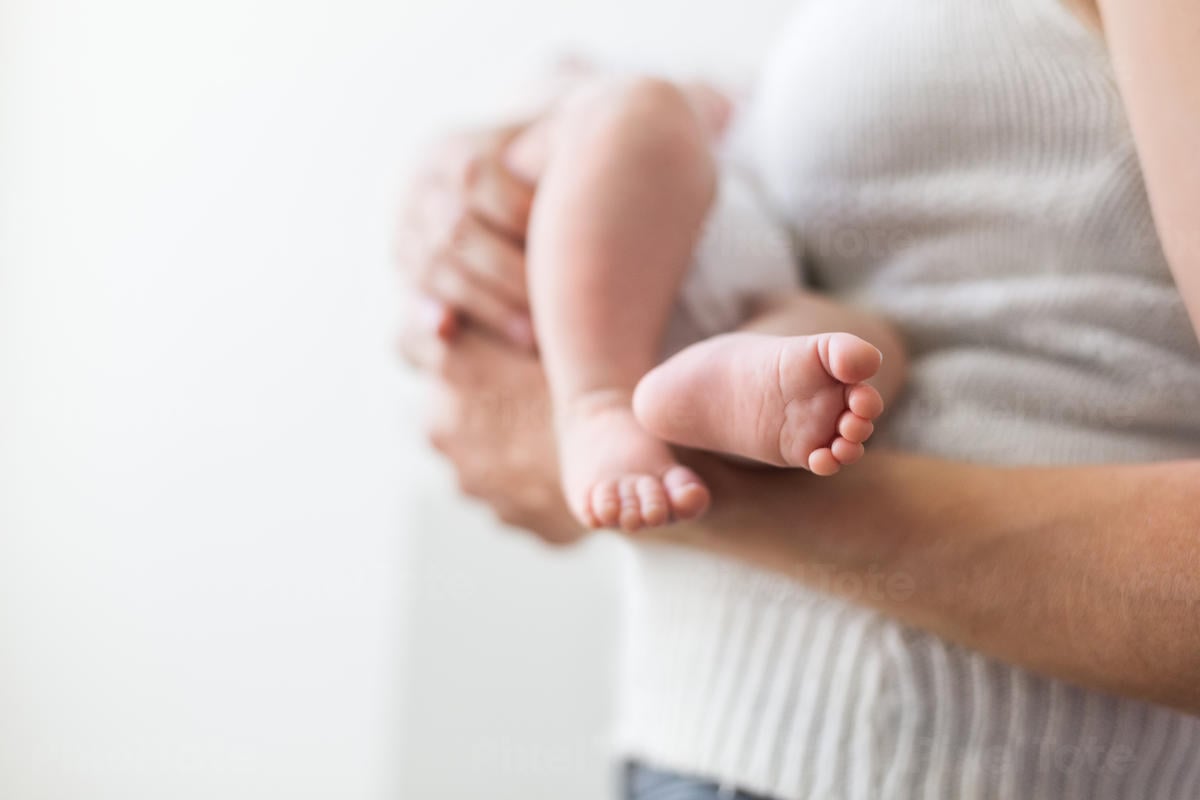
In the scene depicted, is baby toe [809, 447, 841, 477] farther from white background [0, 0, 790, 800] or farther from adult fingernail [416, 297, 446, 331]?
white background [0, 0, 790, 800]

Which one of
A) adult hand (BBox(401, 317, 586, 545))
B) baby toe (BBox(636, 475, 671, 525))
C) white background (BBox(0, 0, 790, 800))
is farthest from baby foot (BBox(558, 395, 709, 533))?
white background (BBox(0, 0, 790, 800))

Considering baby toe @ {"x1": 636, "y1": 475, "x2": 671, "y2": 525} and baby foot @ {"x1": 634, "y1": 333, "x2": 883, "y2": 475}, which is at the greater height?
baby foot @ {"x1": 634, "y1": 333, "x2": 883, "y2": 475}

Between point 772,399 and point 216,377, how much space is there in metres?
1.03

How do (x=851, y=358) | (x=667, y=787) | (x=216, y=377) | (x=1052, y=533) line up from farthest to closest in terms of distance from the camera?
(x=216, y=377), (x=667, y=787), (x=1052, y=533), (x=851, y=358)

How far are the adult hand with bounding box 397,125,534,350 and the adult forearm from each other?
0.58ft

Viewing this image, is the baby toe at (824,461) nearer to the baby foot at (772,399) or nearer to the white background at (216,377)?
the baby foot at (772,399)

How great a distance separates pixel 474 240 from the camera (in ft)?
1.87

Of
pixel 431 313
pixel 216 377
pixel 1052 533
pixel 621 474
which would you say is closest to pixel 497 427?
pixel 431 313

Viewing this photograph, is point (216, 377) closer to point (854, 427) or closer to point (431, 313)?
point (431, 313)

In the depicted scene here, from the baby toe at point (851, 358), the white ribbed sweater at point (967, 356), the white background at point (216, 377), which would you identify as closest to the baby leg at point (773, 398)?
the baby toe at point (851, 358)

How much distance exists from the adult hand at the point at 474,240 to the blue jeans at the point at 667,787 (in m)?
0.25

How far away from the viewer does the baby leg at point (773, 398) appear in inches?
12.1

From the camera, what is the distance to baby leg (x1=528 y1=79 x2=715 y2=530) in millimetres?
445

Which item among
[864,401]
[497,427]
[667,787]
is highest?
[864,401]
